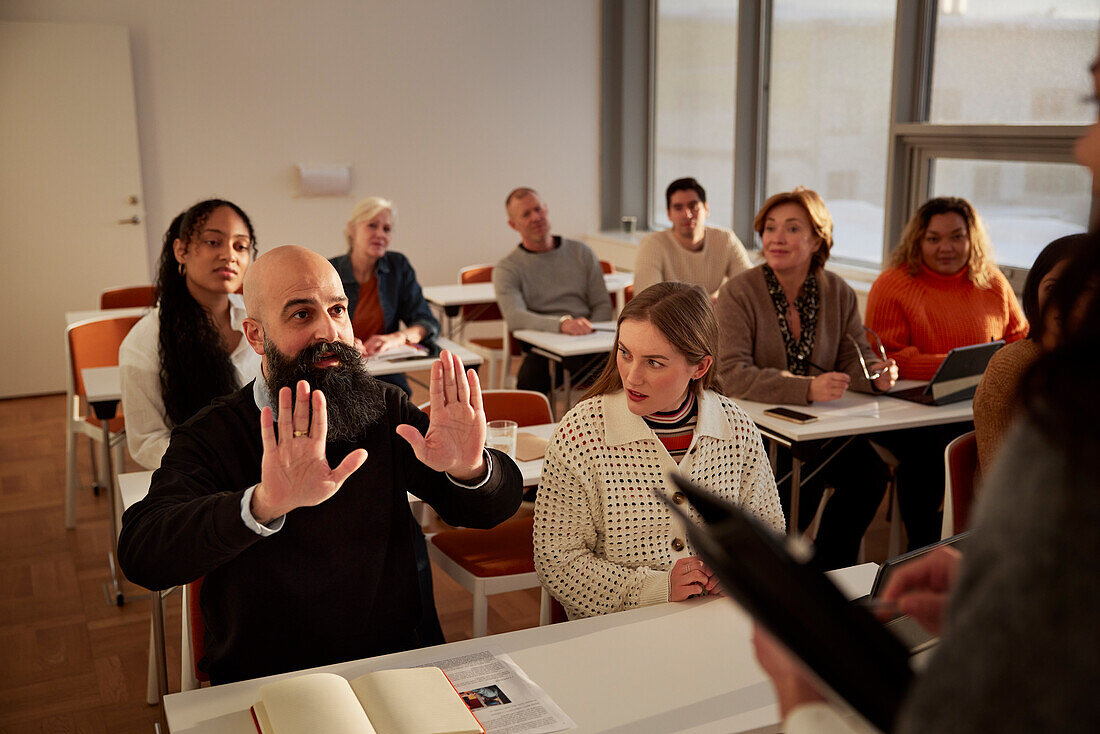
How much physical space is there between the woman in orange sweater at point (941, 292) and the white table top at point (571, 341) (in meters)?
1.15

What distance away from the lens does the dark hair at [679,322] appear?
1983mm

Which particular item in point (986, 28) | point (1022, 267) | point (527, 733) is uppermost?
point (986, 28)

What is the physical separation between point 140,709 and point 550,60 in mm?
6186

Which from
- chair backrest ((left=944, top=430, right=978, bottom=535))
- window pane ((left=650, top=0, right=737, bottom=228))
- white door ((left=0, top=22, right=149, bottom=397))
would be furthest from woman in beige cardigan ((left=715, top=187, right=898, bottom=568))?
white door ((left=0, top=22, right=149, bottom=397))

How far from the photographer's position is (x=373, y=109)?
23.5 ft

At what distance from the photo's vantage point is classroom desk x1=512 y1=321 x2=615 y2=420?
4238mm

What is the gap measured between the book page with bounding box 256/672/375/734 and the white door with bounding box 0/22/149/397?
5791mm

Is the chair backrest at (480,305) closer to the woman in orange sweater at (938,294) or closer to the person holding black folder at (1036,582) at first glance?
the woman in orange sweater at (938,294)

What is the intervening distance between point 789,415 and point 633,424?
1206mm

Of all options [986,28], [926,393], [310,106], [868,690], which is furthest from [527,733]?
[310,106]

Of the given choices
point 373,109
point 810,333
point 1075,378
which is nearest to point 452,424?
point 1075,378

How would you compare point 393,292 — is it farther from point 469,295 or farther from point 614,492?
point 614,492

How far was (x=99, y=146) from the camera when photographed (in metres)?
6.27

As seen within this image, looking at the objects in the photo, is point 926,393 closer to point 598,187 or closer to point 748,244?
point 748,244
